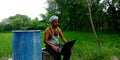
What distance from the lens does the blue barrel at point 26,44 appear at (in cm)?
388

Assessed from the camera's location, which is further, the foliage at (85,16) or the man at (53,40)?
the foliage at (85,16)

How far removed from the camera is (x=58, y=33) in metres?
4.61

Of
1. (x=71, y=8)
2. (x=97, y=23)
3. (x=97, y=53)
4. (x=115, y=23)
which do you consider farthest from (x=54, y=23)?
(x=71, y=8)

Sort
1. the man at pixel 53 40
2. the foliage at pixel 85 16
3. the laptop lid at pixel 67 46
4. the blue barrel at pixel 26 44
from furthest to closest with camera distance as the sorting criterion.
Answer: the foliage at pixel 85 16
the man at pixel 53 40
the laptop lid at pixel 67 46
the blue barrel at pixel 26 44

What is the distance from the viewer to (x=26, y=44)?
12.8ft

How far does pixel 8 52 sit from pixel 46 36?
356cm

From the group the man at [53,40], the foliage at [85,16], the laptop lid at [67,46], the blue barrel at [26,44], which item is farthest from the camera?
the foliage at [85,16]

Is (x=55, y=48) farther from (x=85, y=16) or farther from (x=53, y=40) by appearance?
(x=85, y=16)

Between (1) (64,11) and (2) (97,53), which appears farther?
(1) (64,11)

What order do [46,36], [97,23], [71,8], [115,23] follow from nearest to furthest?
[46,36] → [115,23] → [97,23] → [71,8]

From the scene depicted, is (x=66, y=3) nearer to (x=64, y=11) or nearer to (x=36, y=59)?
(x=64, y=11)

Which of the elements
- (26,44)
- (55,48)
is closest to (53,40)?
(55,48)

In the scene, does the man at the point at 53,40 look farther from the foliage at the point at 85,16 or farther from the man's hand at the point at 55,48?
the foliage at the point at 85,16

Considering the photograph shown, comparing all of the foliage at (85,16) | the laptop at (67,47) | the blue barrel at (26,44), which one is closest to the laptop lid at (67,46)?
the laptop at (67,47)
